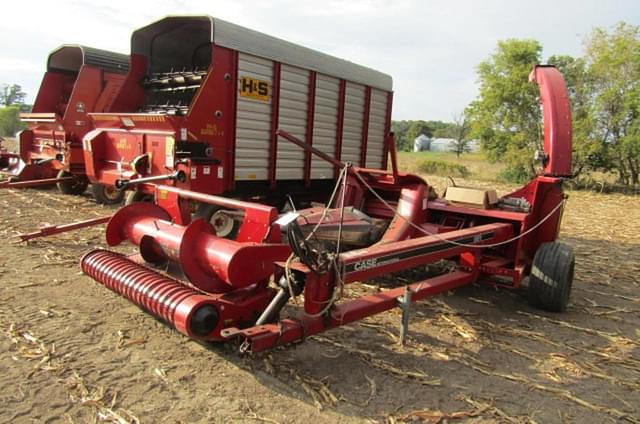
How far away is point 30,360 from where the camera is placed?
3.10 m

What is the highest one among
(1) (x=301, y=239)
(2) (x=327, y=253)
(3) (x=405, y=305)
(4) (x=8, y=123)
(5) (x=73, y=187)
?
(4) (x=8, y=123)

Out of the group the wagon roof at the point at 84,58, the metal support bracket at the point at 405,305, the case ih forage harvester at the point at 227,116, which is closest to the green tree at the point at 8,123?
the wagon roof at the point at 84,58

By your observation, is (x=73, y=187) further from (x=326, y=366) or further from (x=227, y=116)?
(x=326, y=366)

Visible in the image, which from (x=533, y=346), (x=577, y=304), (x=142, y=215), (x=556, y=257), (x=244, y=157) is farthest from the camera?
(x=244, y=157)

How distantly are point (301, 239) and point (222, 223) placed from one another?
4.14 metres

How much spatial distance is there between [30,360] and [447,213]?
3930 millimetres

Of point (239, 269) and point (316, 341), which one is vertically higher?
point (239, 269)

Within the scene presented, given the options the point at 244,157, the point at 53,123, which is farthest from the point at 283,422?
the point at 53,123

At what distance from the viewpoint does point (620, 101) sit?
65.1 ft

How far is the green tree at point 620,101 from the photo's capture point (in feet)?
63.7

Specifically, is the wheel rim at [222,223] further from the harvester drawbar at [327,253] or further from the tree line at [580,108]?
the tree line at [580,108]

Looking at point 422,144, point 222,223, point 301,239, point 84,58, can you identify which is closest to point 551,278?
point 301,239

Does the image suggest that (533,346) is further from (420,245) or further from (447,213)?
(447,213)

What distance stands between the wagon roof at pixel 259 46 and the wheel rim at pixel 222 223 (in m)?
2.20
